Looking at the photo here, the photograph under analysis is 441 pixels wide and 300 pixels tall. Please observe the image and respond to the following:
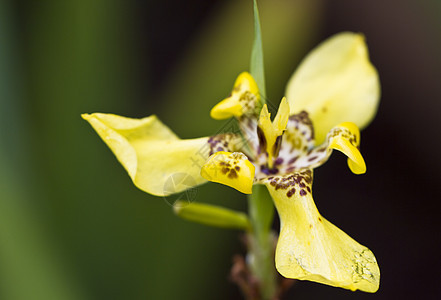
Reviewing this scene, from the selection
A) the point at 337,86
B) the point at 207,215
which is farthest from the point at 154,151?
the point at 337,86

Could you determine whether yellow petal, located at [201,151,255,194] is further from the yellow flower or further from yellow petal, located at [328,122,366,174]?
yellow petal, located at [328,122,366,174]

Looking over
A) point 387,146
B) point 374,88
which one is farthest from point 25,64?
point 387,146

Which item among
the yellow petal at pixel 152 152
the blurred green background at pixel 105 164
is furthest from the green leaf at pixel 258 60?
the blurred green background at pixel 105 164

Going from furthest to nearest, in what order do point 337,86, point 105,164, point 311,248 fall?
1. point 105,164
2. point 337,86
3. point 311,248

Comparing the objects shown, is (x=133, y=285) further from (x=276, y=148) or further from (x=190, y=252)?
(x=276, y=148)

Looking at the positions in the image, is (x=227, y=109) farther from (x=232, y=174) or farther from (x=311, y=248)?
(x=311, y=248)

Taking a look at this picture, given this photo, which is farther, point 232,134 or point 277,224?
point 277,224
